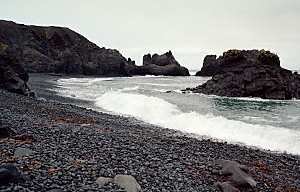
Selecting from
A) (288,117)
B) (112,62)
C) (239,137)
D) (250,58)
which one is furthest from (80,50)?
(239,137)

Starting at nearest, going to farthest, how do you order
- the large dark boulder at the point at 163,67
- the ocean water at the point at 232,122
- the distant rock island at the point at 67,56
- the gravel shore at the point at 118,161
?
the gravel shore at the point at 118,161 < the ocean water at the point at 232,122 < the distant rock island at the point at 67,56 < the large dark boulder at the point at 163,67

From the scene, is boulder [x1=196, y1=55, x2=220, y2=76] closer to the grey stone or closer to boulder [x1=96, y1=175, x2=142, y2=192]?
the grey stone

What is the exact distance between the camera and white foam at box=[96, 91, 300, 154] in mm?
21891

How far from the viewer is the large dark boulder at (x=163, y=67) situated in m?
129

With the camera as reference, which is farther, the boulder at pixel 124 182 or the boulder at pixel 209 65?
the boulder at pixel 209 65

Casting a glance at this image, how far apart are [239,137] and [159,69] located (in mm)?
105651

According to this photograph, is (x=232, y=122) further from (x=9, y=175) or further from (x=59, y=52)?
(x=59, y=52)

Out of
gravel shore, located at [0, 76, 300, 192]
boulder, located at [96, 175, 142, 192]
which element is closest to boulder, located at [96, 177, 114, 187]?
boulder, located at [96, 175, 142, 192]

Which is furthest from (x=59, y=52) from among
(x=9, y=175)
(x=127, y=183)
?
(x=9, y=175)

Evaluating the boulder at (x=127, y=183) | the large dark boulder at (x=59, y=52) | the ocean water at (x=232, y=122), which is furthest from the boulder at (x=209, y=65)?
the boulder at (x=127, y=183)

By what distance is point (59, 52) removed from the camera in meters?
124

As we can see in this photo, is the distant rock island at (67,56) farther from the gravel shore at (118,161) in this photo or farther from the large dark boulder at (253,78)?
the gravel shore at (118,161)

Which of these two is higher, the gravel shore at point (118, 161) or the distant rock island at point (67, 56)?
the distant rock island at point (67, 56)

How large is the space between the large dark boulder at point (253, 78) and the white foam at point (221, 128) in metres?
21.0
